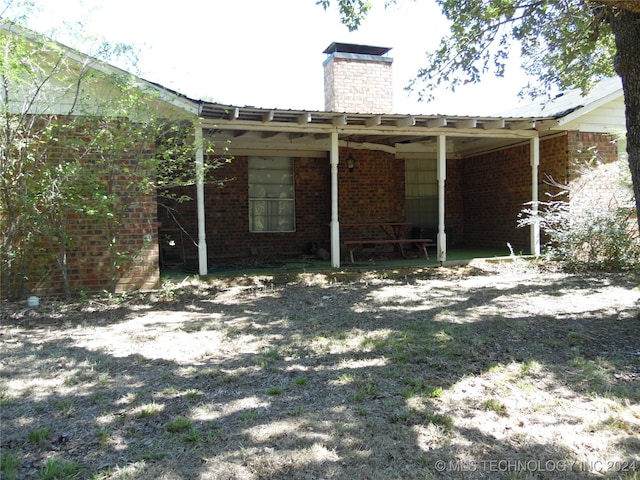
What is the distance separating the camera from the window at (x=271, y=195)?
Result: 11344 millimetres

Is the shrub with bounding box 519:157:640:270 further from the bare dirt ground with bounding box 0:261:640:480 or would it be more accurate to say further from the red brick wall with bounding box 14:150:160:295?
the red brick wall with bounding box 14:150:160:295

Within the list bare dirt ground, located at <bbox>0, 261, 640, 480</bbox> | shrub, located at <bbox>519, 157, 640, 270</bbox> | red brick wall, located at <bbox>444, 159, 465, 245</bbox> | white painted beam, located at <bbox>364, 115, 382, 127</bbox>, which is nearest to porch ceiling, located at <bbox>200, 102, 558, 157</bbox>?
white painted beam, located at <bbox>364, 115, 382, 127</bbox>

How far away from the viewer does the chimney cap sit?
45.2 feet

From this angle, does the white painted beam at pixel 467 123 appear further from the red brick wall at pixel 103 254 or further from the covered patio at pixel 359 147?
the red brick wall at pixel 103 254

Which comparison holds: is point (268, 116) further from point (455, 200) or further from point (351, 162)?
point (455, 200)

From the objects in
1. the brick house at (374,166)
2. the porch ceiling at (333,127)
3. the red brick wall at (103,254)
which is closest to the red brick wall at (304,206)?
the brick house at (374,166)

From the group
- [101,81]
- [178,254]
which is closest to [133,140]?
[101,81]

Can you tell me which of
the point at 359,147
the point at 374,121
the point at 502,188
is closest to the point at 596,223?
the point at 502,188

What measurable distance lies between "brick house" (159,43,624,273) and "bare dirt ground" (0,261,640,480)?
124 inches

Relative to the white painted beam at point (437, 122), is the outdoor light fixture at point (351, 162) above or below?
below

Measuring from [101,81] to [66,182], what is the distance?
154cm

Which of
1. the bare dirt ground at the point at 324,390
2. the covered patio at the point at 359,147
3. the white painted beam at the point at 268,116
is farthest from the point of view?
the covered patio at the point at 359,147

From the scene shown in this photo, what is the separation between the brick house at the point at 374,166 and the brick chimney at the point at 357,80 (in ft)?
0.10

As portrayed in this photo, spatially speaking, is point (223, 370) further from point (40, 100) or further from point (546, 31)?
point (546, 31)
